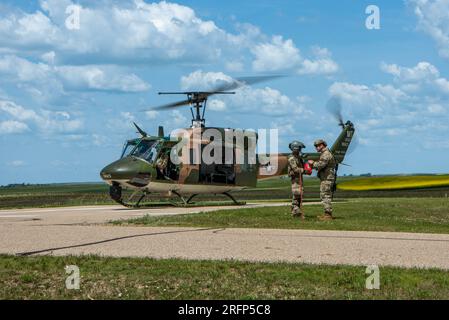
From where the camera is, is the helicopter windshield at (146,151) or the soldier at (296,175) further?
the helicopter windshield at (146,151)

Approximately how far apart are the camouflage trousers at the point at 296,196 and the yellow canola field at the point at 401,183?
86.8ft

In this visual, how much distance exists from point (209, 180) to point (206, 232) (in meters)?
14.8

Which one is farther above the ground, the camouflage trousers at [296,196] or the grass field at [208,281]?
the camouflage trousers at [296,196]

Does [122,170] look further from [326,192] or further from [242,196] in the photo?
[242,196]

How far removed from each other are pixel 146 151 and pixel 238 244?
15.5 metres

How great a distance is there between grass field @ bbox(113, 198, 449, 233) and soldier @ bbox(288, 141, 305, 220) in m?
0.43

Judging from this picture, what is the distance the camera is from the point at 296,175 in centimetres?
1997

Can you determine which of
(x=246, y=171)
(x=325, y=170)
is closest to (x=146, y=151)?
(x=246, y=171)

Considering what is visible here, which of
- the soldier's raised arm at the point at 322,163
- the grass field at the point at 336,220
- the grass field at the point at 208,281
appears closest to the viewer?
the grass field at the point at 208,281

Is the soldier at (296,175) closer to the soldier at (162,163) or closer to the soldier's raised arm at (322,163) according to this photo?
the soldier's raised arm at (322,163)

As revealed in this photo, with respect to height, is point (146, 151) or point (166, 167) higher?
point (146, 151)

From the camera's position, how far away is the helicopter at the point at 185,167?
2814 cm

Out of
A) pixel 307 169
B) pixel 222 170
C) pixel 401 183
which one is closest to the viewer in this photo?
pixel 307 169

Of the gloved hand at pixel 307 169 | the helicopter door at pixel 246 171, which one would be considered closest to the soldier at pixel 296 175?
the gloved hand at pixel 307 169
